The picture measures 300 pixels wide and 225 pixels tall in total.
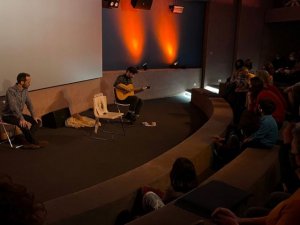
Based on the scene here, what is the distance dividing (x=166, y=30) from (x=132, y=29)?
132 cm

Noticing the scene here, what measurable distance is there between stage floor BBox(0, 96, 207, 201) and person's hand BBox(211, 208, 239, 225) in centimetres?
208

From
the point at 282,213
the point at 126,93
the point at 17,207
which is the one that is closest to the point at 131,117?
the point at 126,93

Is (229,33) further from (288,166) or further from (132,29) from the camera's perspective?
(288,166)

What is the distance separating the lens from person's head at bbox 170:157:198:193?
2643mm

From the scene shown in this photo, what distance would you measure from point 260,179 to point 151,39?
23.7ft

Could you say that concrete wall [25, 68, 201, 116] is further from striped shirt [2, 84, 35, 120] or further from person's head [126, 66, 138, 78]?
person's head [126, 66, 138, 78]

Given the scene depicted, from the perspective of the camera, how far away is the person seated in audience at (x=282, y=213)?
5.66 feet

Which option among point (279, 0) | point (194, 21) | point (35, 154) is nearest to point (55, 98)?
point (35, 154)

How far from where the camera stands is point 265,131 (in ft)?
12.9

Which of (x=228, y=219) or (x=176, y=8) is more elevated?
(x=176, y=8)

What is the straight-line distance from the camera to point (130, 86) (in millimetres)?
6820

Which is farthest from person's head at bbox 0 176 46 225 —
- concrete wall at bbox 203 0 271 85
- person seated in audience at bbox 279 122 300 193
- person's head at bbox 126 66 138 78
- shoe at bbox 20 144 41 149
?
concrete wall at bbox 203 0 271 85

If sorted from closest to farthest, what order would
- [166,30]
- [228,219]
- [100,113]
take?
[228,219], [100,113], [166,30]

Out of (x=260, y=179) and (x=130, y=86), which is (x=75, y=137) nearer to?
(x=130, y=86)
